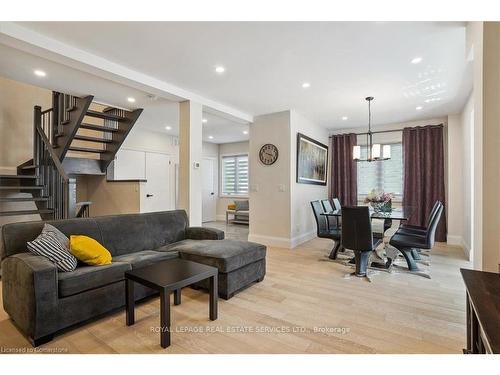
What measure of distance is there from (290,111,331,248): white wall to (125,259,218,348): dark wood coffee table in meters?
2.86

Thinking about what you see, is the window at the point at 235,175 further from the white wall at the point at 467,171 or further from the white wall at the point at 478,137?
the white wall at the point at 478,137

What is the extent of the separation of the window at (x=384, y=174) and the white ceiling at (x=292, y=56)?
1.58 meters

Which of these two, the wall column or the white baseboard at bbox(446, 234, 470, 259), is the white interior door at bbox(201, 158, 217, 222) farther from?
the white baseboard at bbox(446, 234, 470, 259)

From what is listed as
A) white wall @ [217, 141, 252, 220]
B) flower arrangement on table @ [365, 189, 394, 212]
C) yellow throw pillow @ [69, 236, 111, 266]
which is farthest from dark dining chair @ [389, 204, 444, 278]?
white wall @ [217, 141, 252, 220]

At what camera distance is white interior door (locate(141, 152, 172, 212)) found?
655cm

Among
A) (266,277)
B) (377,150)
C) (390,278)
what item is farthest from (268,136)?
(390,278)

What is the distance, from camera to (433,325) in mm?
2148

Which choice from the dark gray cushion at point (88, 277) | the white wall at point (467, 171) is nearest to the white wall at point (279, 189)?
the white wall at point (467, 171)

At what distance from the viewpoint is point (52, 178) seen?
4039 mm

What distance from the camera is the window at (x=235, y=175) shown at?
8.41 metres

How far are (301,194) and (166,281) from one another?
12.3 feet
